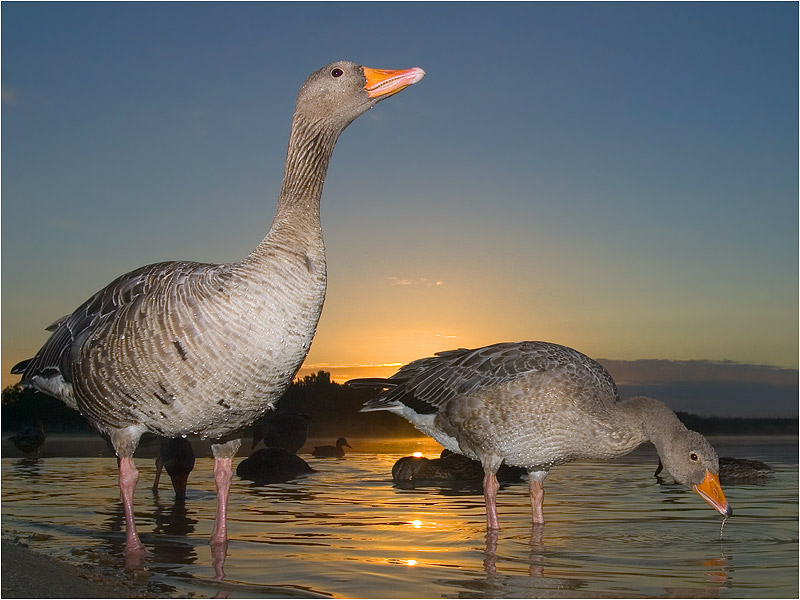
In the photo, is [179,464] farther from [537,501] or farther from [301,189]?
[301,189]

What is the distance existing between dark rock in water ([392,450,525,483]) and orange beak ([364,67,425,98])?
11433 millimetres

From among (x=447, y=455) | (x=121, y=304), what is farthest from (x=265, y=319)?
(x=447, y=455)

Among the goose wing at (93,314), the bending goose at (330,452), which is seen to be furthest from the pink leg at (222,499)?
the bending goose at (330,452)

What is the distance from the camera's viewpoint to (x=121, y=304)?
799 cm

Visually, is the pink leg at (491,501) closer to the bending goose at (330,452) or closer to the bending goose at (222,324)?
the bending goose at (222,324)

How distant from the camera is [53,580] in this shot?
6.28 metres

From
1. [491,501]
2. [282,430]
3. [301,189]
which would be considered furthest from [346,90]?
[282,430]

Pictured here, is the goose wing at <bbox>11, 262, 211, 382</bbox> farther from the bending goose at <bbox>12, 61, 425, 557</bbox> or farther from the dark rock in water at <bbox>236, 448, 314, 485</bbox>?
the dark rock in water at <bbox>236, 448, 314, 485</bbox>

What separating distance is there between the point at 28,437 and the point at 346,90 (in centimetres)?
2006

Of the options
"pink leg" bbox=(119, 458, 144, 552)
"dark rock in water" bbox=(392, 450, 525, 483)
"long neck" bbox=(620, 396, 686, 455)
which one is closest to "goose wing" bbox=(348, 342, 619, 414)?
"long neck" bbox=(620, 396, 686, 455)

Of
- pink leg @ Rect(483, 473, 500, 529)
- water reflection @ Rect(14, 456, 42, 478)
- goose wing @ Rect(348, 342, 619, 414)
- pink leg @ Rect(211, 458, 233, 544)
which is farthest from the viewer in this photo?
water reflection @ Rect(14, 456, 42, 478)

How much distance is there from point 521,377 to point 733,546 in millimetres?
3094

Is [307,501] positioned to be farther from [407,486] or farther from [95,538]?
[95,538]

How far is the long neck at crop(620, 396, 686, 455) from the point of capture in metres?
9.98
